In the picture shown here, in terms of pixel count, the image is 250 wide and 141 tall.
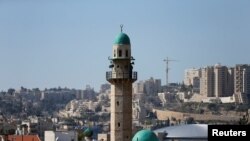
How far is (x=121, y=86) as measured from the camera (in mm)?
25234

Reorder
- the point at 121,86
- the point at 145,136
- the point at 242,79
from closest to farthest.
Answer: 1. the point at 145,136
2. the point at 121,86
3. the point at 242,79

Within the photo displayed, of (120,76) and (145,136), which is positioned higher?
(120,76)

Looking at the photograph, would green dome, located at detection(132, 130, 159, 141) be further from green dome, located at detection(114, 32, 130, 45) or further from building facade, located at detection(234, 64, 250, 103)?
building facade, located at detection(234, 64, 250, 103)

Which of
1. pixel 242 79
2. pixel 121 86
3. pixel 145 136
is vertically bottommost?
pixel 145 136

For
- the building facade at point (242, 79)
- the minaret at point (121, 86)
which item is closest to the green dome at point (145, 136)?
the minaret at point (121, 86)

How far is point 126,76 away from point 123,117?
1080 millimetres

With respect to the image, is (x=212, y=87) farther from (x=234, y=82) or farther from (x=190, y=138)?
(x=190, y=138)

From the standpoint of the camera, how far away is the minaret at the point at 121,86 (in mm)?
25000

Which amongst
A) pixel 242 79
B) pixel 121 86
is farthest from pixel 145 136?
pixel 242 79

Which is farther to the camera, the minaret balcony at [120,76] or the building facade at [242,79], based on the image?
the building facade at [242,79]

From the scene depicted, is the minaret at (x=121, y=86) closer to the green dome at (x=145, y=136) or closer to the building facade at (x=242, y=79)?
the green dome at (x=145, y=136)

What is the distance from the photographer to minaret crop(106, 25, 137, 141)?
984 inches

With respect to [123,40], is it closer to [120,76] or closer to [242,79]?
[120,76]

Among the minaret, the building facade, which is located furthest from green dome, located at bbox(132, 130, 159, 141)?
the building facade
